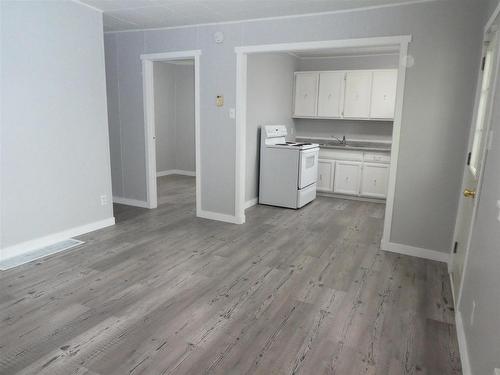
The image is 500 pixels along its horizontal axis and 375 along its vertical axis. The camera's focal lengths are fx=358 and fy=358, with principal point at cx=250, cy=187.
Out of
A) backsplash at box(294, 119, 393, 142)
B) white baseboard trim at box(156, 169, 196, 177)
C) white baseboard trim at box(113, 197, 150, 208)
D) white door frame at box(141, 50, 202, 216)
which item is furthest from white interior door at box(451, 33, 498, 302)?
white baseboard trim at box(156, 169, 196, 177)

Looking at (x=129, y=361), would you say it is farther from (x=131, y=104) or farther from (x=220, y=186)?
(x=131, y=104)

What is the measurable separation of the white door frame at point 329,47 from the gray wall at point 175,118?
3841mm

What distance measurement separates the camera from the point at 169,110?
810cm

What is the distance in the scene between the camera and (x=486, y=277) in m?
1.73

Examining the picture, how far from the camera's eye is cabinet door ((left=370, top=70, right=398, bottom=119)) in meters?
5.79

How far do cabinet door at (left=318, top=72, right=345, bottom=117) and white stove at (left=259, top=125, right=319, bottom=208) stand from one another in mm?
1000

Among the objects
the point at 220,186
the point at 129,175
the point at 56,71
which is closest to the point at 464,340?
the point at 220,186

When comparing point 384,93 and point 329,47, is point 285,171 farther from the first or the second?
point 384,93

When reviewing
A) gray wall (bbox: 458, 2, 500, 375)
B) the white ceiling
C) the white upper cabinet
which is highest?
the white ceiling

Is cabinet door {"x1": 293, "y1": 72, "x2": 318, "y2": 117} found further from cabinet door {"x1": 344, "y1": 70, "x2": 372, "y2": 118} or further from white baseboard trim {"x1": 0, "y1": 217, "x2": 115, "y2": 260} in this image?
white baseboard trim {"x1": 0, "y1": 217, "x2": 115, "y2": 260}

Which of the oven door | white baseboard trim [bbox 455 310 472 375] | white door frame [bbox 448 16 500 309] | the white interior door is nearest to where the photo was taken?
white baseboard trim [bbox 455 310 472 375]

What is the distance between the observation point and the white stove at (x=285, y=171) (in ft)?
17.2

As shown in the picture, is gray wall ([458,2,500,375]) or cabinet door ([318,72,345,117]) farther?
cabinet door ([318,72,345,117])

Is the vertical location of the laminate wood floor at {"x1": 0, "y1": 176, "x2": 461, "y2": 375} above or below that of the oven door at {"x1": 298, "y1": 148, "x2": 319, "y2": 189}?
below
